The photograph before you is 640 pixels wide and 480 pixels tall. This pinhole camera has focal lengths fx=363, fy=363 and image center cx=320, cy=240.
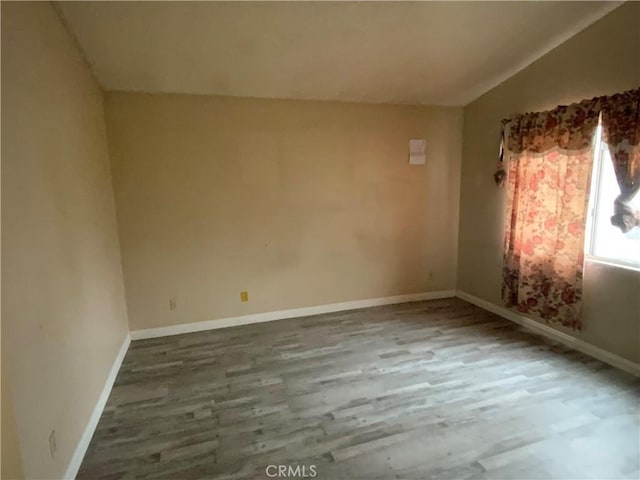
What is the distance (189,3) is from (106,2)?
1.57 ft

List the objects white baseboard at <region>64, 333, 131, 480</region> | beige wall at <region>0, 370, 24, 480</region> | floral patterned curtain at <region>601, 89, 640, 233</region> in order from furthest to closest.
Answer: floral patterned curtain at <region>601, 89, 640, 233</region> < white baseboard at <region>64, 333, 131, 480</region> < beige wall at <region>0, 370, 24, 480</region>

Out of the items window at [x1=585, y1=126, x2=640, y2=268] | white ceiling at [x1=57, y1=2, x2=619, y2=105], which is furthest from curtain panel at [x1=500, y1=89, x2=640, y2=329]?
white ceiling at [x1=57, y1=2, x2=619, y2=105]

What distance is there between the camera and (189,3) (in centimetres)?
228

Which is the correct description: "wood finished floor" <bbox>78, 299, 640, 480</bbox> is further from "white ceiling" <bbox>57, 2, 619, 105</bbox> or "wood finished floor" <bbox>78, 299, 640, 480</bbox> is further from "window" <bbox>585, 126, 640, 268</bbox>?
"white ceiling" <bbox>57, 2, 619, 105</bbox>

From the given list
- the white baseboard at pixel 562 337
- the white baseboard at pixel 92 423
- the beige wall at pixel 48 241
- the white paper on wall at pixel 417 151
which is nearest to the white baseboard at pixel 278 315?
the white baseboard at pixel 92 423

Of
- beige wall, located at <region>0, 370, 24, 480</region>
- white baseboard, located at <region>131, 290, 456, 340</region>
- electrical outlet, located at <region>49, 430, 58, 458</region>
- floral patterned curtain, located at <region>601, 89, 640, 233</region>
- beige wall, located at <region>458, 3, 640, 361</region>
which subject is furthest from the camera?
white baseboard, located at <region>131, 290, 456, 340</region>

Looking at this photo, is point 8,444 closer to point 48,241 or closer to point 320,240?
point 48,241

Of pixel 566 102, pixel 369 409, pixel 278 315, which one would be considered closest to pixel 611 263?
pixel 566 102

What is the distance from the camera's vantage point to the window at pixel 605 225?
2.85 metres

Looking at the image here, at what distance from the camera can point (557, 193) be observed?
3.19 m

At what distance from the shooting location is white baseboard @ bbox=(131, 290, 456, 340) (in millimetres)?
3566

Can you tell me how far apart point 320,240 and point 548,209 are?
2.19m

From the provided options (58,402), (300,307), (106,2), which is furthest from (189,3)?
(300,307)

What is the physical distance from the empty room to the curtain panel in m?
0.02
